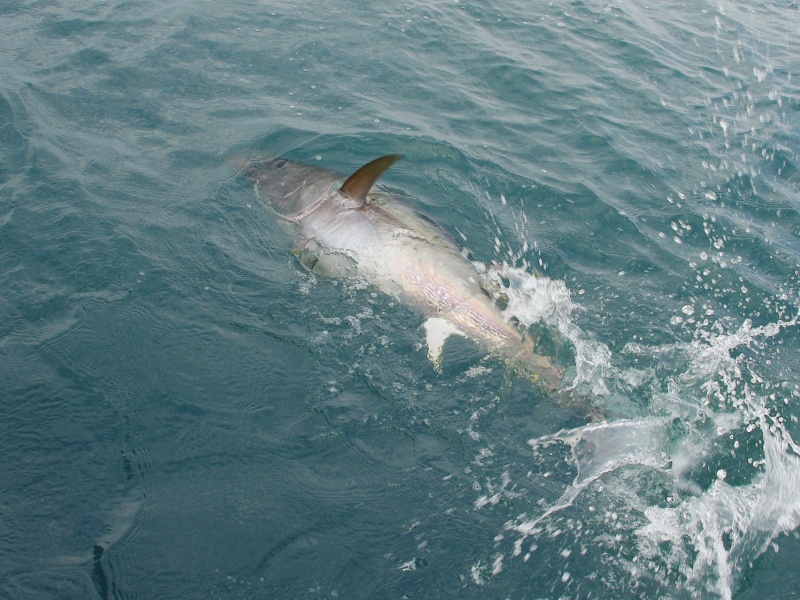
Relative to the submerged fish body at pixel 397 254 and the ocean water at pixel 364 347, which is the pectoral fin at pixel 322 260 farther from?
the ocean water at pixel 364 347

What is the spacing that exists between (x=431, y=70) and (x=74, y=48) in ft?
16.1

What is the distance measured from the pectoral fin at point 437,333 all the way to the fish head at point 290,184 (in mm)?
1722

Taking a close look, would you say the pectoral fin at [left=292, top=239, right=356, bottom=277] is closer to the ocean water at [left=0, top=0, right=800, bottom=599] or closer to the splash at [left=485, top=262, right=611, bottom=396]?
the ocean water at [left=0, top=0, right=800, bottom=599]

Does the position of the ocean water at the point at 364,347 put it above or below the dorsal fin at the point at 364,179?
below

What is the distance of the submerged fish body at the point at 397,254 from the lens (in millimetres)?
4562

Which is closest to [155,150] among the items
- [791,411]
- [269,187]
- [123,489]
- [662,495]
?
[269,187]

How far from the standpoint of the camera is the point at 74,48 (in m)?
7.99

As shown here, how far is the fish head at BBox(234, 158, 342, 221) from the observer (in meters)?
5.64

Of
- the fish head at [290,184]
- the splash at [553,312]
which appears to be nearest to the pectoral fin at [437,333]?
the splash at [553,312]

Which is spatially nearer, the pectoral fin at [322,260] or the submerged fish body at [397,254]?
the submerged fish body at [397,254]

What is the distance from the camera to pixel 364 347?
Result: 4430mm

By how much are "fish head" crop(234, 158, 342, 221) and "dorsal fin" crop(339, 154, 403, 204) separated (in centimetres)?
42

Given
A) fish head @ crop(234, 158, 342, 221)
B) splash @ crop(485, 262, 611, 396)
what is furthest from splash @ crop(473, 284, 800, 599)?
fish head @ crop(234, 158, 342, 221)

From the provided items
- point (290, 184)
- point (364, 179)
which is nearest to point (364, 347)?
point (364, 179)
